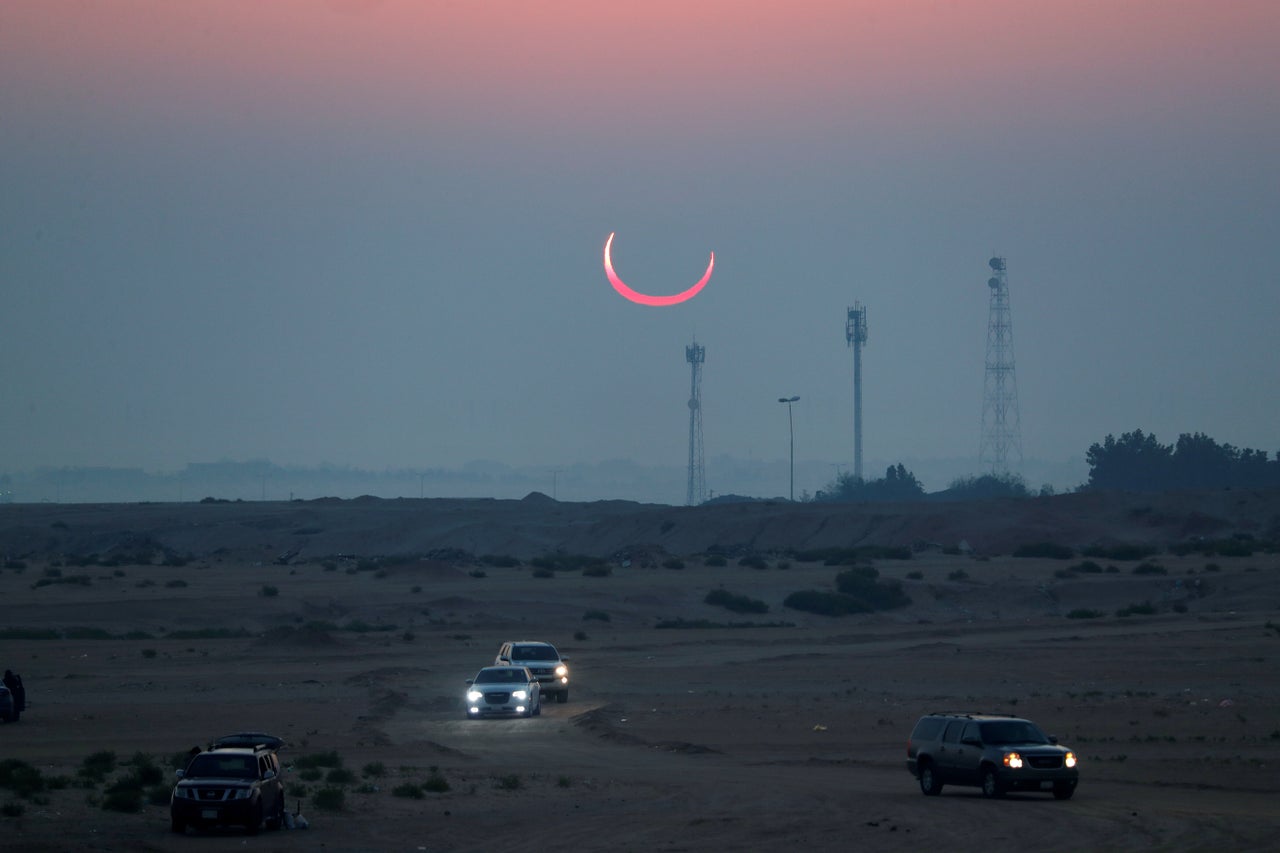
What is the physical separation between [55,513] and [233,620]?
12130cm

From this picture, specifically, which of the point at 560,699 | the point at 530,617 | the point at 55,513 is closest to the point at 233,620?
the point at 530,617

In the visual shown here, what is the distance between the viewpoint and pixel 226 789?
18891 mm

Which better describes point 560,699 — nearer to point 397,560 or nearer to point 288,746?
point 288,746

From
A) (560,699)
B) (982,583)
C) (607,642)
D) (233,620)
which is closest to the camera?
(560,699)

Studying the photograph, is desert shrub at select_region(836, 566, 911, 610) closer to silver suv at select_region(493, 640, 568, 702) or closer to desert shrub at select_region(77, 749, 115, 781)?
silver suv at select_region(493, 640, 568, 702)

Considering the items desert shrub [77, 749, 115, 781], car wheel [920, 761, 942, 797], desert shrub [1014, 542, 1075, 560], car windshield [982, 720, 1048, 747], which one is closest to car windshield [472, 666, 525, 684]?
desert shrub [77, 749, 115, 781]

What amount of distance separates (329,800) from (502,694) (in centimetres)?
1514

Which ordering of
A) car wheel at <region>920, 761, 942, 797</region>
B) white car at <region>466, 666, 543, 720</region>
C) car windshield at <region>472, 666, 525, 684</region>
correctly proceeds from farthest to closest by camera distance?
car windshield at <region>472, 666, 525, 684</region> < white car at <region>466, 666, 543, 720</region> < car wheel at <region>920, 761, 942, 797</region>

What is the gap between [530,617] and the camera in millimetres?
70062

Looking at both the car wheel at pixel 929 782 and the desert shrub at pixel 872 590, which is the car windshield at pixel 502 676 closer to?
the car wheel at pixel 929 782

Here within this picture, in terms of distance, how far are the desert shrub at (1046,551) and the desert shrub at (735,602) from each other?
30.3m

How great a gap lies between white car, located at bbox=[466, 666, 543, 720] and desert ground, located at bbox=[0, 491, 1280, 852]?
1.44 ft

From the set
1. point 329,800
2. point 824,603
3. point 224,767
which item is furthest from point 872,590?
point 224,767

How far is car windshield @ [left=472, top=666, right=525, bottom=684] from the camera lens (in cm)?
3719
